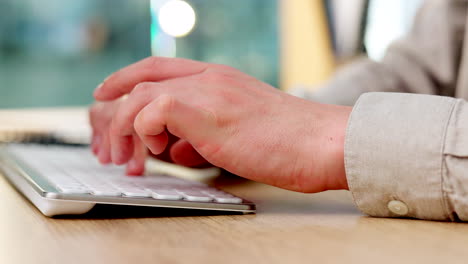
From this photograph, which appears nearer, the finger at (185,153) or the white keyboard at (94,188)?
the white keyboard at (94,188)

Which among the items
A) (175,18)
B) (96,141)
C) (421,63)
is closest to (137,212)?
(96,141)

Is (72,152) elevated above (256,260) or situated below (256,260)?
below

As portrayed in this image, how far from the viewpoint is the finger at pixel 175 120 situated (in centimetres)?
53

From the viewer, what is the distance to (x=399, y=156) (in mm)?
502

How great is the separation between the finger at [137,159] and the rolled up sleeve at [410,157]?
244 millimetres

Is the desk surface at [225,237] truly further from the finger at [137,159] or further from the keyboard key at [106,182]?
the finger at [137,159]

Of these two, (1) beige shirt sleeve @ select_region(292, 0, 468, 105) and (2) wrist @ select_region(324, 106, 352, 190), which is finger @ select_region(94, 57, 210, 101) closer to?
(2) wrist @ select_region(324, 106, 352, 190)

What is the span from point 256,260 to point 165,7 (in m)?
3.10

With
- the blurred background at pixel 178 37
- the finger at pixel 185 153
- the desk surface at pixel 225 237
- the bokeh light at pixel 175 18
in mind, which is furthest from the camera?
the bokeh light at pixel 175 18

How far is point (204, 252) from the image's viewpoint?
38 cm

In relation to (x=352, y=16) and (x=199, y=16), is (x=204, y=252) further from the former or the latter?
(x=199, y=16)

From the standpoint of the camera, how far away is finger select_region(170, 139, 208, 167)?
71cm

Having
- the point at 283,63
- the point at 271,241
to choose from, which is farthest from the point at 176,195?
the point at 283,63

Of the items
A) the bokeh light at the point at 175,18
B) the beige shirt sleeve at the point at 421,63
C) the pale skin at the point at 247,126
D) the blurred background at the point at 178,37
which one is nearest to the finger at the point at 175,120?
the pale skin at the point at 247,126
